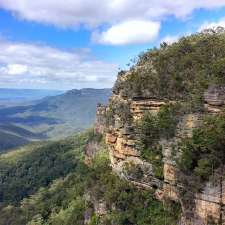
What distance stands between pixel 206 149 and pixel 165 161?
4.87m

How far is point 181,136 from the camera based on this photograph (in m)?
36.6

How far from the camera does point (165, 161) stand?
125 ft

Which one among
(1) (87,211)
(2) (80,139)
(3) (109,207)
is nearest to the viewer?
(3) (109,207)

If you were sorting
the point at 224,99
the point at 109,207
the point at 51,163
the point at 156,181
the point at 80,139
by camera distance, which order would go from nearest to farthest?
the point at 224,99, the point at 156,181, the point at 109,207, the point at 51,163, the point at 80,139

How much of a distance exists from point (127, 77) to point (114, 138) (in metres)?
6.17

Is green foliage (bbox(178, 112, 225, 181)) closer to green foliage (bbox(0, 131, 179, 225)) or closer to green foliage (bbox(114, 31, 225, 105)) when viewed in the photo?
green foliage (bbox(114, 31, 225, 105))

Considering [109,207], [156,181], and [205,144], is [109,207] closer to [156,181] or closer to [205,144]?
[156,181]

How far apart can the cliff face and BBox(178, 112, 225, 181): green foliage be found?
0.86m

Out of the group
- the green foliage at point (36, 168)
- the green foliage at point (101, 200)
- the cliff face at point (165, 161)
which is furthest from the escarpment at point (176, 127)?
the green foliage at point (36, 168)

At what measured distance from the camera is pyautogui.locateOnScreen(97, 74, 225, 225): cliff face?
110ft

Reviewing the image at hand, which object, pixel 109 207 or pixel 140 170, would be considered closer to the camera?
pixel 140 170

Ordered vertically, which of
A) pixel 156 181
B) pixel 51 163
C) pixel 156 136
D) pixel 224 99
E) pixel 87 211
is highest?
pixel 224 99

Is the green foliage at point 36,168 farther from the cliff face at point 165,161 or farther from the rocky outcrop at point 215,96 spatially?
the rocky outcrop at point 215,96

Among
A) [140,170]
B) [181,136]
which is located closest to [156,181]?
[140,170]
